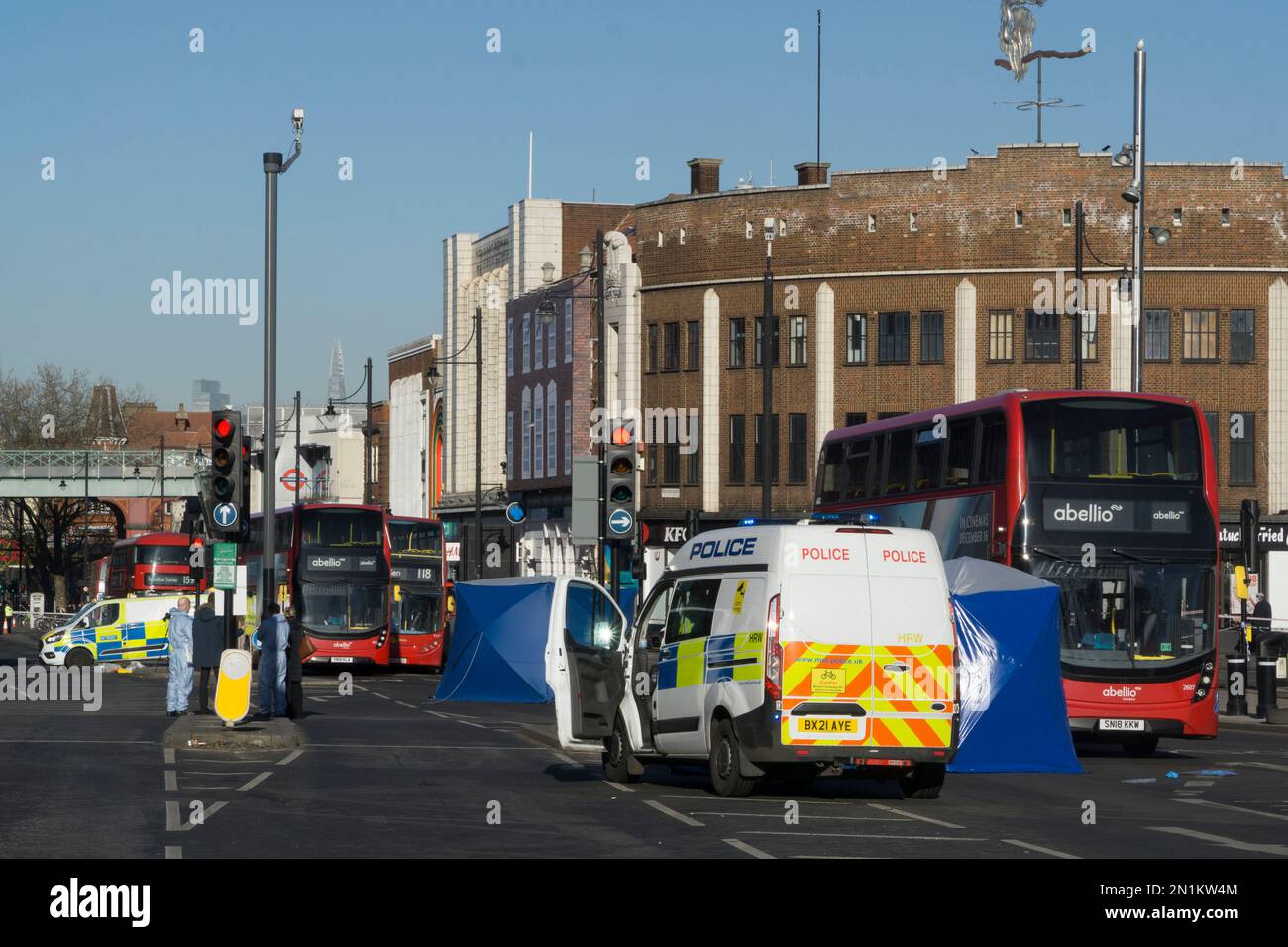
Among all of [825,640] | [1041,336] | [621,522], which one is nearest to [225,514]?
[621,522]

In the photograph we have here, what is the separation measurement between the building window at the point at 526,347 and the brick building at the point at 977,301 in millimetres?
14938

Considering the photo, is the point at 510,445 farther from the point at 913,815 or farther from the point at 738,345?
the point at 913,815

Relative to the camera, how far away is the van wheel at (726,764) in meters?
17.8

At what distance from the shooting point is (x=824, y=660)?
56.7 feet

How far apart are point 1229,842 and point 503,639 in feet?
76.8

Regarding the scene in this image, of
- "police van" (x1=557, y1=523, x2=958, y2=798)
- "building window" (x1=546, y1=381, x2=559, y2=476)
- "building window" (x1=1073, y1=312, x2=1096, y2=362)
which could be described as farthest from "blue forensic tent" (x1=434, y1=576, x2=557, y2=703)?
"building window" (x1=546, y1=381, x2=559, y2=476)

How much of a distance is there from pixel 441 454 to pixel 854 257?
33075 millimetres

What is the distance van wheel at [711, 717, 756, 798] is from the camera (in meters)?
17.8

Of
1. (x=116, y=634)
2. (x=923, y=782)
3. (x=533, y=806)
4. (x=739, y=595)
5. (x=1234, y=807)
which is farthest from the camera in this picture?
(x=116, y=634)

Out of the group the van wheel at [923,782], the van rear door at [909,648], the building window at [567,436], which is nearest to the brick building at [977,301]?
the building window at [567,436]

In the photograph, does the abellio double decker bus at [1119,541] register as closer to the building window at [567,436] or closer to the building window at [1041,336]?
the building window at [1041,336]

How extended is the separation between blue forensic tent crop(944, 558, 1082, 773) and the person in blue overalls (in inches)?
510
